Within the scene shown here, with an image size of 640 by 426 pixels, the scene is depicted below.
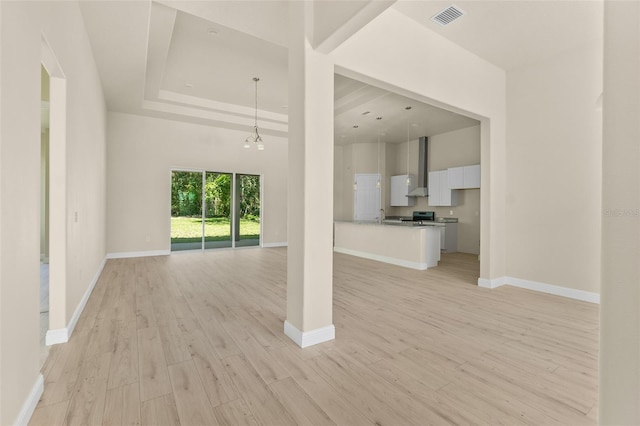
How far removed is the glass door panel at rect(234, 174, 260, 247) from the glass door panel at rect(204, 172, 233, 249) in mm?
236

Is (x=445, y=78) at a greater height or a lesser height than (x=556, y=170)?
greater

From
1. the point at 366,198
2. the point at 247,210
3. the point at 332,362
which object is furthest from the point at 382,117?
the point at 332,362

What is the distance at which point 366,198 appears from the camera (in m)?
10.3

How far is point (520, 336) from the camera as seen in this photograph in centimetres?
295

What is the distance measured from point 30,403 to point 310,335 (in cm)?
187

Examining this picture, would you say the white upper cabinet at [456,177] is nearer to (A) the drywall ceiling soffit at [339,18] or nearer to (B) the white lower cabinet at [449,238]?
(B) the white lower cabinet at [449,238]

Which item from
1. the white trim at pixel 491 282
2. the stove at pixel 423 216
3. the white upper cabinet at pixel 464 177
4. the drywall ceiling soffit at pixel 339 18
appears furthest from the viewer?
the stove at pixel 423 216

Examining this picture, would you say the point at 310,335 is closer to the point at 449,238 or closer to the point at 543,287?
the point at 543,287

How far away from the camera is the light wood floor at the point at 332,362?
184cm

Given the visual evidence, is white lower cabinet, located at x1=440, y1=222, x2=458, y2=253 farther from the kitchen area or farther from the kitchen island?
the kitchen island

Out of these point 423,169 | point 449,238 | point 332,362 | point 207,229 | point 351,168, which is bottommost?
point 332,362

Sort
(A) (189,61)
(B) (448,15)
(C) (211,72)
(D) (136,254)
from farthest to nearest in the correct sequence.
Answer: (D) (136,254) < (C) (211,72) < (A) (189,61) < (B) (448,15)

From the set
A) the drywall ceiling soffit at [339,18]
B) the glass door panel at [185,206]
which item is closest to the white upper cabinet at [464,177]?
the drywall ceiling soffit at [339,18]

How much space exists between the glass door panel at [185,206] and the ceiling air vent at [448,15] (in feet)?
21.2
